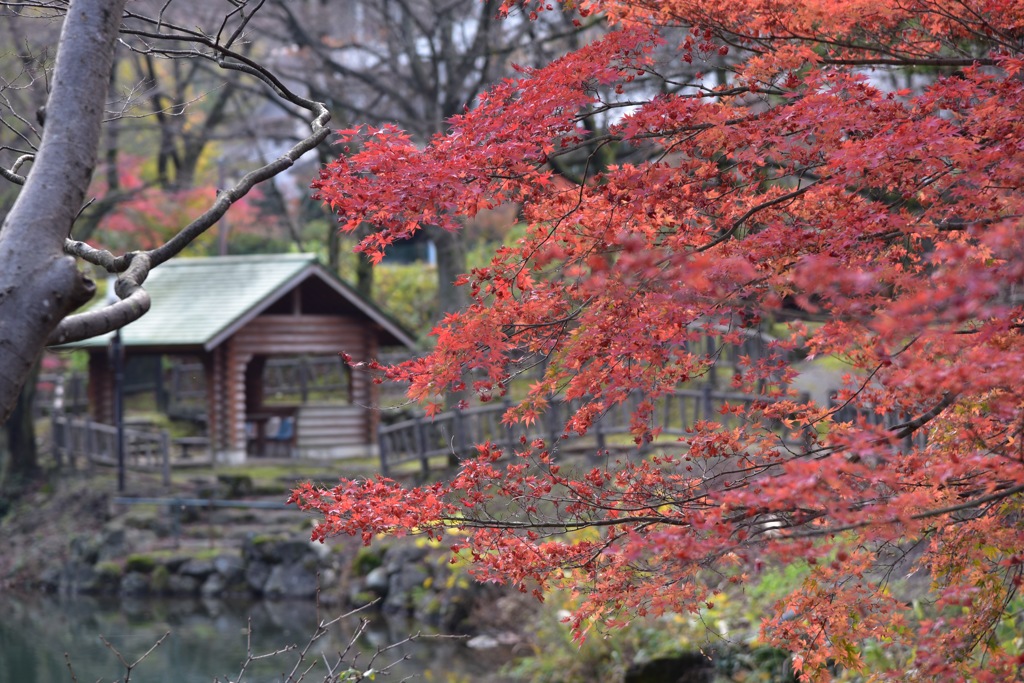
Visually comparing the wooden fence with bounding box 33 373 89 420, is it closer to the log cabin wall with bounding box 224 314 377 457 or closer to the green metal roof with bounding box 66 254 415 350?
the green metal roof with bounding box 66 254 415 350

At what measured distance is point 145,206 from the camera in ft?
72.0

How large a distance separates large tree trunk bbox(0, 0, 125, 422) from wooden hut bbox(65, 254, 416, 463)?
1534cm

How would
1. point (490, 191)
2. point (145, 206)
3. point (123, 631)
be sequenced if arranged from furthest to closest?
point (145, 206), point (123, 631), point (490, 191)

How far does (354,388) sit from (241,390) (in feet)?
6.96

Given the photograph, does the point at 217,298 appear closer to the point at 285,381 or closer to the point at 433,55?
the point at 433,55

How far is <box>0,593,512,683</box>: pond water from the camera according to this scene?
1197 cm

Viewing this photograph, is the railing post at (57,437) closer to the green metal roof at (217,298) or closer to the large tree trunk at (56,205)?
the green metal roof at (217,298)

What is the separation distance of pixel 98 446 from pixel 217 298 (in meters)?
3.46

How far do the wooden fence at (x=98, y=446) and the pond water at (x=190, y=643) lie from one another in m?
3.24

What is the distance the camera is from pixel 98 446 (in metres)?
19.7

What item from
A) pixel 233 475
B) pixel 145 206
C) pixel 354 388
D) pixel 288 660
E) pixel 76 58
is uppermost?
pixel 145 206

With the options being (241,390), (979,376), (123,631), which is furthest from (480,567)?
(241,390)

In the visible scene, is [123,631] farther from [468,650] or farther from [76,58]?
[76,58]

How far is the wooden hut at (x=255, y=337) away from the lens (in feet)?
63.0
